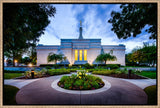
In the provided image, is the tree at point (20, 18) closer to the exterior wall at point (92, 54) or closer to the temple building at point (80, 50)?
the temple building at point (80, 50)

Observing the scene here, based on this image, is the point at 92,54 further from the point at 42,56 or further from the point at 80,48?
the point at 42,56

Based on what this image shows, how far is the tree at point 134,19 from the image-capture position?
312 centimetres

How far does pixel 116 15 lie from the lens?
441 cm

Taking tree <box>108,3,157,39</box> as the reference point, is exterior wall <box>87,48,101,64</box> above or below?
below

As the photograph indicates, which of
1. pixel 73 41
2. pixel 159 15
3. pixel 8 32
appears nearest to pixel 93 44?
pixel 73 41

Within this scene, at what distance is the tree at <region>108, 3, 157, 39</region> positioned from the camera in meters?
3.12

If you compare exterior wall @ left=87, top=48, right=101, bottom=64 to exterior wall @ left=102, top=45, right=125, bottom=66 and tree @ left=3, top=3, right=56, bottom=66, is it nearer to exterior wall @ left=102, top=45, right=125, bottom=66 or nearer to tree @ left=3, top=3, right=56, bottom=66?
exterior wall @ left=102, top=45, right=125, bottom=66

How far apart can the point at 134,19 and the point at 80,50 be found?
18299 mm

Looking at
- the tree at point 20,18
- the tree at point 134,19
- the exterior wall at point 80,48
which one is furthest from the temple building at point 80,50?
the tree at point 20,18

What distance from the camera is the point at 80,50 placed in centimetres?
2188

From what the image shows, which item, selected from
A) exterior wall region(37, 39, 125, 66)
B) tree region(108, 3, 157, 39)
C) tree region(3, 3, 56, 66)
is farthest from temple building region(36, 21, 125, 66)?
tree region(3, 3, 56, 66)

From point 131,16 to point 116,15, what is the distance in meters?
0.91

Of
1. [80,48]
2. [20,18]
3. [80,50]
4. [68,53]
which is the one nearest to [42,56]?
[68,53]

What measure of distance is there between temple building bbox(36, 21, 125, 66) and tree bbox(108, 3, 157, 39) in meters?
16.8
